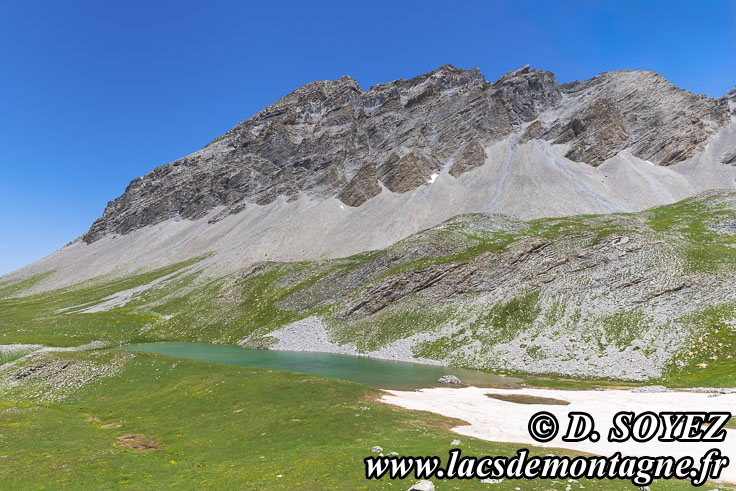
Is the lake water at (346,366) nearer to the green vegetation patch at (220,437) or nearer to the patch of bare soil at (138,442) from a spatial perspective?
the green vegetation patch at (220,437)

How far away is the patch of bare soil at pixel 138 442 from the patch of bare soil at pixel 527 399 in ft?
117

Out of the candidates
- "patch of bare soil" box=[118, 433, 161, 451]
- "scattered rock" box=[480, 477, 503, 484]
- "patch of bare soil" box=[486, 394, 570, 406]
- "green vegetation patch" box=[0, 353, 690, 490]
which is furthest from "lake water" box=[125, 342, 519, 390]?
"scattered rock" box=[480, 477, 503, 484]

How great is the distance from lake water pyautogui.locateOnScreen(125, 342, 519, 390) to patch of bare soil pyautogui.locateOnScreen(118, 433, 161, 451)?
29222mm

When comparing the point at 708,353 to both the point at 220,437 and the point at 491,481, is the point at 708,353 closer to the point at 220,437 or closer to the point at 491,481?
the point at 491,481

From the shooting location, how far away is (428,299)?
90750 mm

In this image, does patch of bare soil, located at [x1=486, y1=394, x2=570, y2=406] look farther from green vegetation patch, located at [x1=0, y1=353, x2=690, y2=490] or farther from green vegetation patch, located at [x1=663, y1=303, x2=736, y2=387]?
green vegetation patch, located at [x1=663, y1=303, x2=736, y2=387]

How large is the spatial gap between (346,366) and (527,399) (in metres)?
34.1

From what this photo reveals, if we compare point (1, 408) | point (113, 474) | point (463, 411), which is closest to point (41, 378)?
point (1, 408)

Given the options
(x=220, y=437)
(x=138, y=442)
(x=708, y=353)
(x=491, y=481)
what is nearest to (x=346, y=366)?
(x=220, y=437)

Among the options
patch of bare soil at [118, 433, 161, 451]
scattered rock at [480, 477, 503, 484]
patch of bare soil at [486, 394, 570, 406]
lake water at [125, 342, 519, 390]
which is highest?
scattered rock at [480, 477, 503, 484]

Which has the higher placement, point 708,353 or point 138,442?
point 708,353

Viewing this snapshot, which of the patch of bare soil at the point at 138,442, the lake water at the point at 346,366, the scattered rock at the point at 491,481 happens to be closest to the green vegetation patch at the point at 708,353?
the lake water at the point at 346,366

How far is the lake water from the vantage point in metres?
54.9

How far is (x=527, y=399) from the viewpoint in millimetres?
41812
